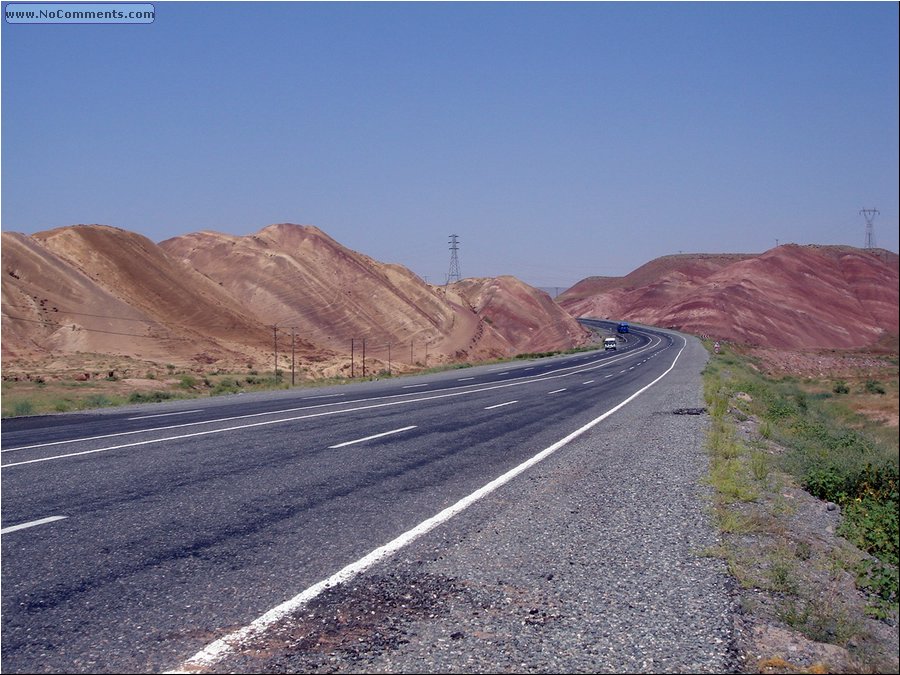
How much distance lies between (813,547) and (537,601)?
315 cm

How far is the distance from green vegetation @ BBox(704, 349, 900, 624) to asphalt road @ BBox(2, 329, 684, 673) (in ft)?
10.0

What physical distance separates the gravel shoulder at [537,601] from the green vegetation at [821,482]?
0.44 meters

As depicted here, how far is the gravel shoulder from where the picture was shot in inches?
172

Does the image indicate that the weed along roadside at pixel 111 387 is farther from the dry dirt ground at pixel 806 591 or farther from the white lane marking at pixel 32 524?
the dry dirt ground at pixel 806 591

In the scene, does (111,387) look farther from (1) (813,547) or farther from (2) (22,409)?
(1) (813,547)

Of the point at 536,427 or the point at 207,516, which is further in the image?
the point at 536,427

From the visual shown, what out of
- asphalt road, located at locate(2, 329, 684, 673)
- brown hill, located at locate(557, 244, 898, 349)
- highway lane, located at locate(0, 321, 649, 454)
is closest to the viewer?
asphalt road, located at locate(2, 329, 684, 673)

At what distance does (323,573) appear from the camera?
5.94 m

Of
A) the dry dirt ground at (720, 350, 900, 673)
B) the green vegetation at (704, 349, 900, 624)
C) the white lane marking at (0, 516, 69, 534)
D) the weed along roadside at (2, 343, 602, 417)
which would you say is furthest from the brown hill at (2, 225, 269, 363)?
the dry dirt ground at (720, 350, 900, 673)

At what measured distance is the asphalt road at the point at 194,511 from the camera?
193 inches

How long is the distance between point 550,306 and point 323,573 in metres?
123

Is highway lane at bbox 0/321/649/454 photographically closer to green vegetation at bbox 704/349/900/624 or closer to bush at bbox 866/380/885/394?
green vegetation at bbox 704/349/900/624

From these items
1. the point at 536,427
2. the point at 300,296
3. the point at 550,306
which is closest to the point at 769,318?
the point at 550,306

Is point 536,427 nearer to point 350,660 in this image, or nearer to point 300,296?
point 350,660
